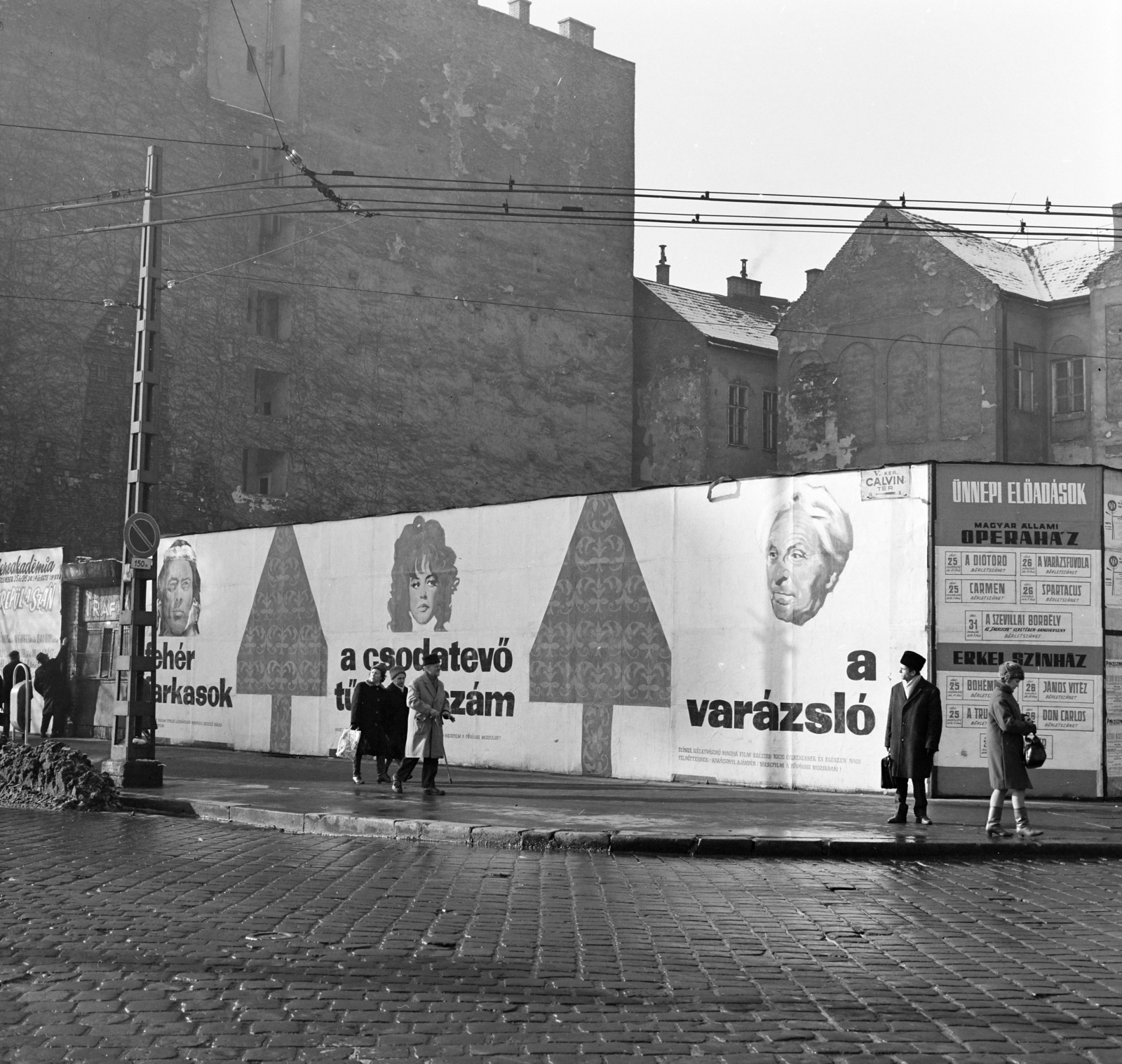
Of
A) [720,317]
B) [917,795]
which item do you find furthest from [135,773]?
[720,317]

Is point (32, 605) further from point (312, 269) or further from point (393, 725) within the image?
point (312, 269)

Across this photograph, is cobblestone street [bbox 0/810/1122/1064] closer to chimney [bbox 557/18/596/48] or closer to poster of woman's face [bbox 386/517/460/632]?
poster of woman's face [bbox 386/517/460/632]

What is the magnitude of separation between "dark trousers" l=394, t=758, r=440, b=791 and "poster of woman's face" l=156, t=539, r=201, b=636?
1100 centimetres

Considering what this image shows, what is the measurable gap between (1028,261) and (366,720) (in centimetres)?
3122

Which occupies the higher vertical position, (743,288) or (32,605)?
(743,288)

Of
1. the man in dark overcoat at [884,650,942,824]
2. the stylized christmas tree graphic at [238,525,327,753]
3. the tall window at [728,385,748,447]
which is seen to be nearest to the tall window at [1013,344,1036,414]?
the tall window at [728,385,748,447]

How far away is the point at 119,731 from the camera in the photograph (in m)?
16.8

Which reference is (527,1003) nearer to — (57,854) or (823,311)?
(57,854)

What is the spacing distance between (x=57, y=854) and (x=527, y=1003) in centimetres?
612

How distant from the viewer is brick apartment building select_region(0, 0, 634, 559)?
35.9 metres

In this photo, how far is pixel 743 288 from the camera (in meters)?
53.1

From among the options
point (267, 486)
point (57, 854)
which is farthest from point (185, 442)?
point (57, 854)

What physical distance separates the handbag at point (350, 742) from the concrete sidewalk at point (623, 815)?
0.46 m

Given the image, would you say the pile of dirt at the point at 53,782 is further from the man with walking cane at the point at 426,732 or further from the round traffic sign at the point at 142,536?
the man with walking cane at the point at 426,732
